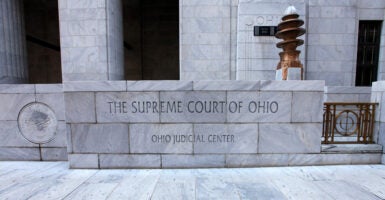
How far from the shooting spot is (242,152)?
13.9 feet

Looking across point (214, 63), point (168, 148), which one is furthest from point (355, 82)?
point (168, 148)

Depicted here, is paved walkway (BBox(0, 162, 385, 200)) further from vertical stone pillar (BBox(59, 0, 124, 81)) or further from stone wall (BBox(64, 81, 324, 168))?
vertical stone pillar (BBox(59, 0, 124, 81))

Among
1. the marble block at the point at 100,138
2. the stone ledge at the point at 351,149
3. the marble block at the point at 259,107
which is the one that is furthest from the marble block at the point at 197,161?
the stone ledge at the point at 351,149

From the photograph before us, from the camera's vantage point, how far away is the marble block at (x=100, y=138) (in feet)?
13.8

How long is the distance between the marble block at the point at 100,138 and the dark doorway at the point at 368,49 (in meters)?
12.5

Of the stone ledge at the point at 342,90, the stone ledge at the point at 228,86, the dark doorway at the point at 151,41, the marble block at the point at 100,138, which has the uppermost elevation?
the dark doorway at the point at 151,41

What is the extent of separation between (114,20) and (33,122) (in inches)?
253

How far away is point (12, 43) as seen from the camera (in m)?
9.80

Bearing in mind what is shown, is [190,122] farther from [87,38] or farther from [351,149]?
[87,38]

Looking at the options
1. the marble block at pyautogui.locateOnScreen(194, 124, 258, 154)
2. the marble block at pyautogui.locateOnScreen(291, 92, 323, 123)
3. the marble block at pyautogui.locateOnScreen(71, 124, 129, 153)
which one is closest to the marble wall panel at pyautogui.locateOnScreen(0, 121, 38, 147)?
the marble block at pyautogui.locateOnScreen(71, 124, 129, 153)

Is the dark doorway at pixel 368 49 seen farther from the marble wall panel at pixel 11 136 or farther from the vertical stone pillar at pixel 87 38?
the marble wall panel at pixel 11 136

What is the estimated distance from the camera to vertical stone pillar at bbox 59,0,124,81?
843 centimetres

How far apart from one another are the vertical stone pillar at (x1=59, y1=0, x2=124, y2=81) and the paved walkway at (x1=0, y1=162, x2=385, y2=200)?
5.54 metres

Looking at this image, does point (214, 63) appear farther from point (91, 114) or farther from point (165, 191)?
point (165, 191)
